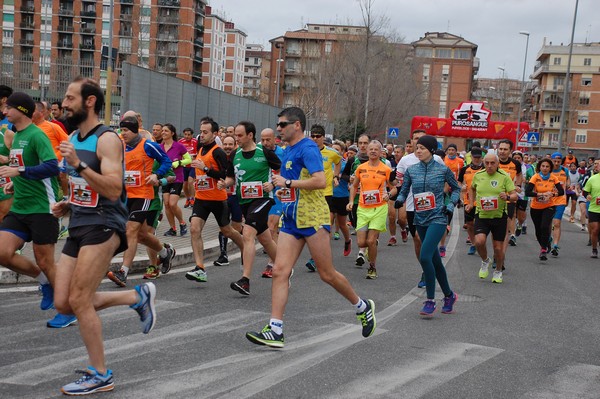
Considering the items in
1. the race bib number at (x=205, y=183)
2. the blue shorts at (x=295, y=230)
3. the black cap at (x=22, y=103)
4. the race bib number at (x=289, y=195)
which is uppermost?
the black cap at (x=22, y=103)

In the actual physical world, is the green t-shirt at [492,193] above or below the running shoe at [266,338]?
above

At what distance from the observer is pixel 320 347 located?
6324mm

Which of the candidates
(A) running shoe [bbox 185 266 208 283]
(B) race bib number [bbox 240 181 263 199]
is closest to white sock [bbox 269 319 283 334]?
(A) running shoe [bbox 185 266 208 283]

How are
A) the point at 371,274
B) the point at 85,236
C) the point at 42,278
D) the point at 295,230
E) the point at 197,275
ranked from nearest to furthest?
the point at 85,236
the point at 295,230
the point at 42,278
the point at 197,275
the point at 371,274

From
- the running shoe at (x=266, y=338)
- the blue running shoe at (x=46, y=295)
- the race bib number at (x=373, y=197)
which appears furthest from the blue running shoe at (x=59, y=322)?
the race bib number at (x=373, y=197)

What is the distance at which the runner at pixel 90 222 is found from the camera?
4.86m

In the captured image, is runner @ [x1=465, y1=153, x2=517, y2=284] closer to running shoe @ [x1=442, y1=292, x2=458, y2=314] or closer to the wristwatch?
running shoe @ [x1=442, y1=292, x2=458, y2=314]

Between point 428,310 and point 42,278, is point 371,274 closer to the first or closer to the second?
point 428,310

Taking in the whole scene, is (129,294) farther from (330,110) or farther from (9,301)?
(330,110)

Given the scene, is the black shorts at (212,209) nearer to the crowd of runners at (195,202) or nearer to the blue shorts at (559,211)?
the crowd of runners at (195,202)

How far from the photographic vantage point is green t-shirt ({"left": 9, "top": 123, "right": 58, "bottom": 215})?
6648 mm

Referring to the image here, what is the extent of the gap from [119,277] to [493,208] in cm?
543

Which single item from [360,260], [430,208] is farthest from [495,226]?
[430,208]

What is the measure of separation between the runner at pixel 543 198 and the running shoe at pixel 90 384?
10.8m
